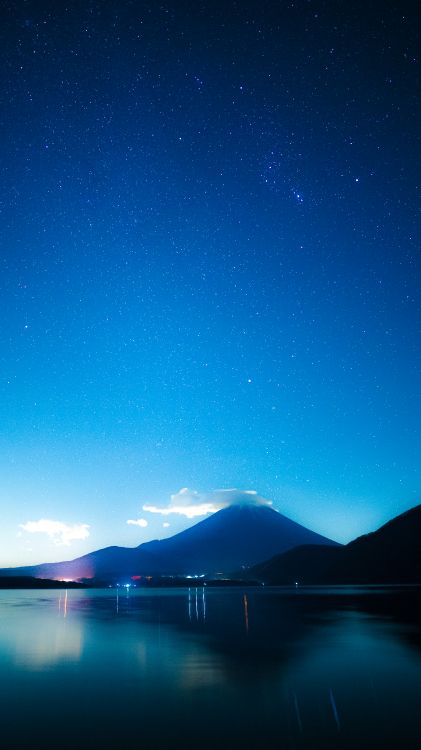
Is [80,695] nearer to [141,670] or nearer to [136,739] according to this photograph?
[141,670]

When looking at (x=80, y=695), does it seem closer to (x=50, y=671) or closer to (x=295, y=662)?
(x=50, y=671)

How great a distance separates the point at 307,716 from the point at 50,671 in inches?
462

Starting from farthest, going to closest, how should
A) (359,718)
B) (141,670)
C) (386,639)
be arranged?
(386,639) → (141,670) → (359,718)

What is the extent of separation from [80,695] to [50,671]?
521cm

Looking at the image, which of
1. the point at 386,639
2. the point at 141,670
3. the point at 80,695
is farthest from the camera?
the point at 386,639

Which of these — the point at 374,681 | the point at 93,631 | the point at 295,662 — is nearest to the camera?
the point at 374,681

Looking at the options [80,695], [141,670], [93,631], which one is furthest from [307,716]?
[93,631]

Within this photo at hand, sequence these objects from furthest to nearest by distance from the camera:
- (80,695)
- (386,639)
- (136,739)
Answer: (386,639) → (80,695) → (136,739)

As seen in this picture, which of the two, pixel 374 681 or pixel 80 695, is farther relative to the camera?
pixel 374 681

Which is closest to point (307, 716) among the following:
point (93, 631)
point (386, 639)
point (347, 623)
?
point (386, 639)

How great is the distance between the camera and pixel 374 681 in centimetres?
1817

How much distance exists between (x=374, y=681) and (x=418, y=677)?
1.83 meters

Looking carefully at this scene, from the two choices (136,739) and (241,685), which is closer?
(136,739)

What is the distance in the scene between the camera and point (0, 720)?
13625 millimetres
